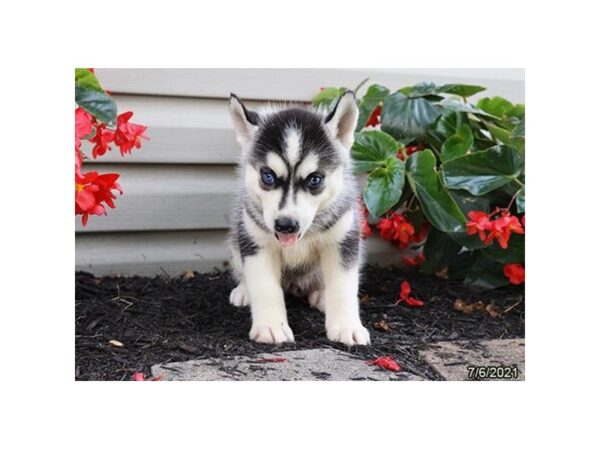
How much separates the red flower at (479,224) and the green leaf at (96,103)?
1.50 m

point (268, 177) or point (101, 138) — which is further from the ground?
point (101, 138)

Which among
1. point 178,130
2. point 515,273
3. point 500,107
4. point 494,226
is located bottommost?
point 515,273

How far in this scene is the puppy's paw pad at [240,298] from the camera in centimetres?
294

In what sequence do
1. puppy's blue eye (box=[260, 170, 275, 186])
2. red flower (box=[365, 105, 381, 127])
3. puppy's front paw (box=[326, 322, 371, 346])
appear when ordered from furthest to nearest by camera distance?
red flower (box=[365, 105, 381, 127]) < puppy's front paw (box=[326, 322, 371, 346]) < puppy's blue eye (box=[260, 170, 275, 186])

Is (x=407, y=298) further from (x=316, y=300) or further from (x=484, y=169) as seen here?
(x=484, y=169)

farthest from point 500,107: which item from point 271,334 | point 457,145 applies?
point 271,334

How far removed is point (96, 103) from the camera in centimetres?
238

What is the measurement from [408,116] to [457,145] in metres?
0.28

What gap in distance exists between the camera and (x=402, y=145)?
120 inches

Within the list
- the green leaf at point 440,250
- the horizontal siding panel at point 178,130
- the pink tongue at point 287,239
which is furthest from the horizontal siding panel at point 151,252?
the pink tongue at point 287,239

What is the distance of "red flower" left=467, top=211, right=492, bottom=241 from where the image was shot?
111 inches

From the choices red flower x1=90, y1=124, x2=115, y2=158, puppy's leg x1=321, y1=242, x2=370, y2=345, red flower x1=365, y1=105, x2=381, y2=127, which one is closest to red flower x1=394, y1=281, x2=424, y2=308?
puppy's leg x1=321, y1=242, x2=370, y2=345

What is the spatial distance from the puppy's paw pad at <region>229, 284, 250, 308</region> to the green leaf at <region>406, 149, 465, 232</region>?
866mm

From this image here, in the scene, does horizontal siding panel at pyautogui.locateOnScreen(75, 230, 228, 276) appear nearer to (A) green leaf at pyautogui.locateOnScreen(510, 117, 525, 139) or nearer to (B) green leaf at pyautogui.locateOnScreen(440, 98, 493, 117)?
(B) green leaf at pyautogui.locateOnScreen(440, 98, 493, 117)
